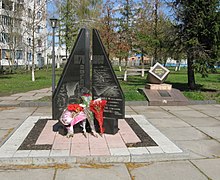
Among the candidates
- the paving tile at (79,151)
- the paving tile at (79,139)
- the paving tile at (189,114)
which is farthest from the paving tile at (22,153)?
the paving tile at (189,114)

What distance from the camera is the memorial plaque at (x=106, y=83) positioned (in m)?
5.94

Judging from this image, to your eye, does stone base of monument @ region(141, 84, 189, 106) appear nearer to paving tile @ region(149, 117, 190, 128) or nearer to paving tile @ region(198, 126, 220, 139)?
paving tile @ region(149, 117, 190, 128)

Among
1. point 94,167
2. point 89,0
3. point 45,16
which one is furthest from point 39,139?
point 89,0

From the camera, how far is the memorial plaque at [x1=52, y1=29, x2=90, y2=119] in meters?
6.07

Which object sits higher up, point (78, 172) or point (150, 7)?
point (150, 7)

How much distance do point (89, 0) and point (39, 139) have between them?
36.5 metres

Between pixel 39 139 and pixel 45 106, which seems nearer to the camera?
pixel 39 139

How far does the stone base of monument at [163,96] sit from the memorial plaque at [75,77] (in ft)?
17.2

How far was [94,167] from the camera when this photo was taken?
437 centimetres

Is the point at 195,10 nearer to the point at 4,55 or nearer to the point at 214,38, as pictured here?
the point at 214,38

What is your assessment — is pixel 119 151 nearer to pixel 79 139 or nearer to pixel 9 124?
pixel 79 139

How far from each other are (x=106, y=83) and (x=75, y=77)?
745 mm

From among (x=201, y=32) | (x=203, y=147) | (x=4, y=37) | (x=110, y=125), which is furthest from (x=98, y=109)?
(x=4, y=37)

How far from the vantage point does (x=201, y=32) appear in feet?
43.9
